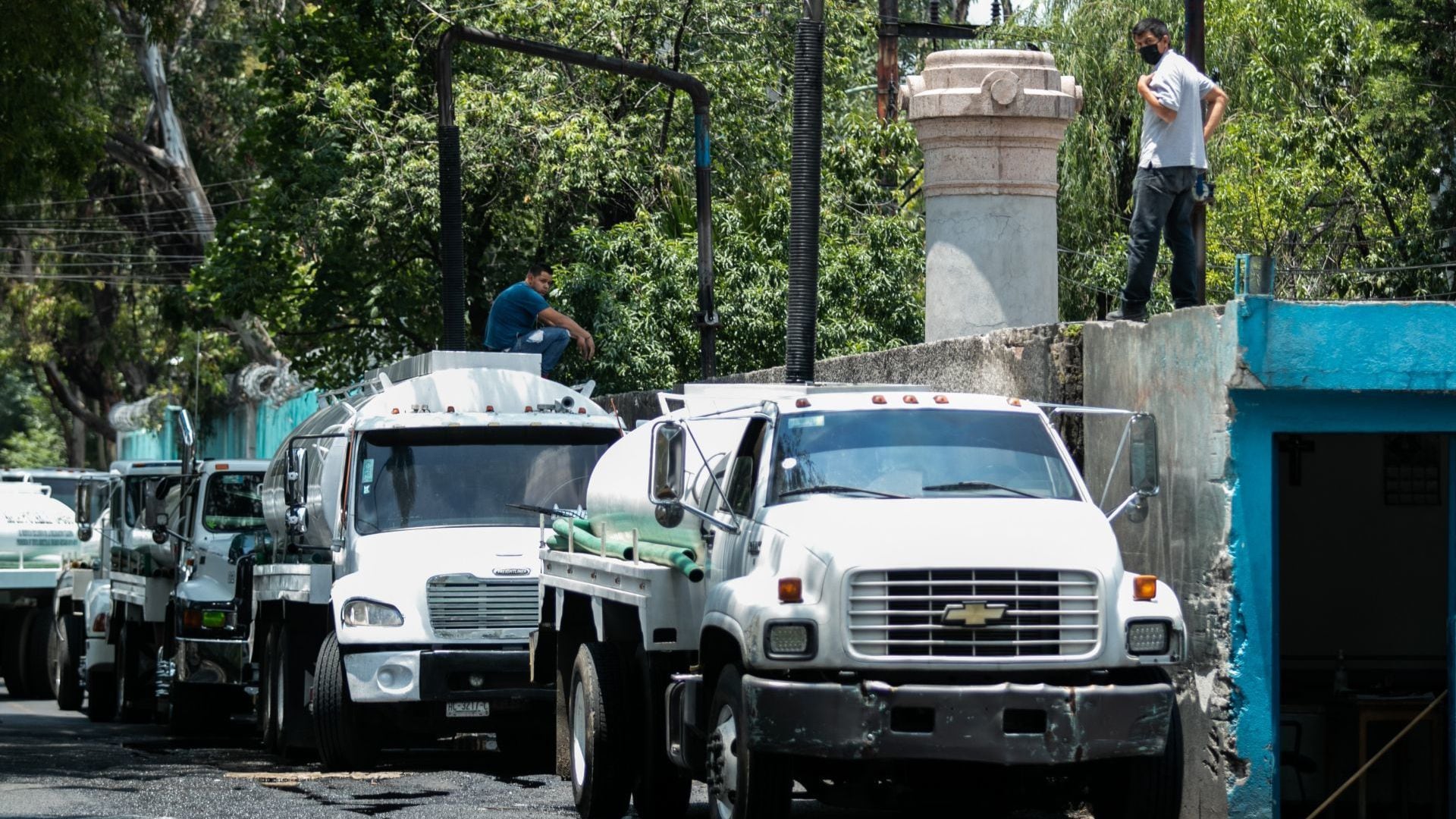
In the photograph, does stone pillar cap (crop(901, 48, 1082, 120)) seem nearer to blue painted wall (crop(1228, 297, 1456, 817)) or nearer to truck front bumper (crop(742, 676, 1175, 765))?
blue painted wall (crop(1228, 297, 1456, 817))

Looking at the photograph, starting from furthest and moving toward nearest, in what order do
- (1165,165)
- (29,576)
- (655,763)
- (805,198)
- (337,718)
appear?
(29,576) → (805,198) → (337,718) → (1165,165) → (655,763)

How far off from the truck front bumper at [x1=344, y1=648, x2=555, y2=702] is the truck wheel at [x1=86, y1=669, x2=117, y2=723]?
8.08 m

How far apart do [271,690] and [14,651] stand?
32.2 feet

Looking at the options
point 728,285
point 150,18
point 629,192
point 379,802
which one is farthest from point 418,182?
point 379,802

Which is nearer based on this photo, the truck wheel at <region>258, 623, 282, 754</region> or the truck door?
the truck door

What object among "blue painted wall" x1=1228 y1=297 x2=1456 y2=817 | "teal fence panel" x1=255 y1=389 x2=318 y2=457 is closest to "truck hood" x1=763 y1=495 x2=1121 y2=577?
"blue painted wall" x1=1228 y1=297 x2=1456 y2=817

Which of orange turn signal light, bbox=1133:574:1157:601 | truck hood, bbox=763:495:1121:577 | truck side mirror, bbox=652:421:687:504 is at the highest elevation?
truck side mirror, bbox=652:421:687:504

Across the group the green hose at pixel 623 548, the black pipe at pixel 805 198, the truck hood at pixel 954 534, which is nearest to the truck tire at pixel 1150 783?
the truck hood at pixel 954 534

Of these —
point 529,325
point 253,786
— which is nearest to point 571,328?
point 529,325

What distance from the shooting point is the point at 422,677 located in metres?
14.2

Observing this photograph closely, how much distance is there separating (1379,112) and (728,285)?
749cm

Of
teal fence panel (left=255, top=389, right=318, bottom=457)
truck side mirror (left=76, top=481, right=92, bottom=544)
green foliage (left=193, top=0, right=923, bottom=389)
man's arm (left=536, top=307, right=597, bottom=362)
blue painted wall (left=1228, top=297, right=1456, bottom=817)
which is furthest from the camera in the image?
teal fence panel (left=255, top=389, right=318, bottom=457)

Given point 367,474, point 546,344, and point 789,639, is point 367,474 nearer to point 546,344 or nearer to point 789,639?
point 546,344

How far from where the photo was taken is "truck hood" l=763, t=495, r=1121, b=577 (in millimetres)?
9320
